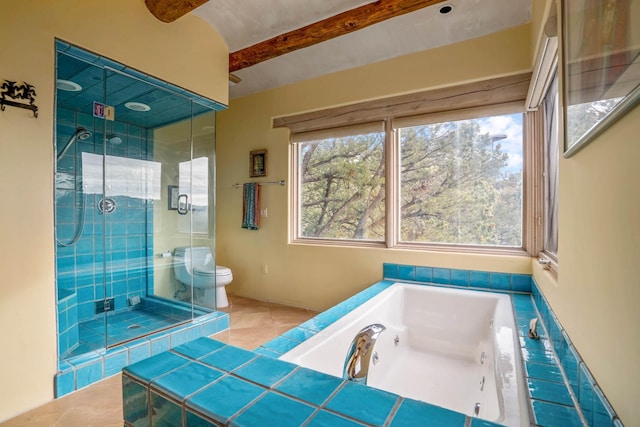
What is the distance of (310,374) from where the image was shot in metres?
0.81

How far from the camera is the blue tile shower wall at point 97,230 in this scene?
8.84ft

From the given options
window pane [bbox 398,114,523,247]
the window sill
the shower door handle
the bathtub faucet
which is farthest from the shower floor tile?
window pane [bbox 398,114,523,247]

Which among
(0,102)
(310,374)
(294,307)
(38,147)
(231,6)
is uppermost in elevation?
(231,6)

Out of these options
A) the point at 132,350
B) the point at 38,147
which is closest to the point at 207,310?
the point at 132,350

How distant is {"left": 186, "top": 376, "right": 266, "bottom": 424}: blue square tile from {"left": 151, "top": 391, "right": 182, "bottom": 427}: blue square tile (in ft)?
0.15

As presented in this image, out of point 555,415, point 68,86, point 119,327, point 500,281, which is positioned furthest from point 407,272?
point 68,86

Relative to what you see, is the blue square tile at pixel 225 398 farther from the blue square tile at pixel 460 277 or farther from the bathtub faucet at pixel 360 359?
the blue square tile at pixel 460 277

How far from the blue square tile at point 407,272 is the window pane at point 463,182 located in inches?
11.4

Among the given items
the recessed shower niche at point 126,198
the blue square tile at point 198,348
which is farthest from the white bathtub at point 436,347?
the recessed shower niche at point 126,198

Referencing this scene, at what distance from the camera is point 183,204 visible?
10.8 ft

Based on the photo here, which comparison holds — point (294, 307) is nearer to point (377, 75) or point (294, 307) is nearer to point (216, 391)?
point (377, 75)

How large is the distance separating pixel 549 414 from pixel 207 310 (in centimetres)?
277

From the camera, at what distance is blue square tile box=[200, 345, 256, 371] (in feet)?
2.77

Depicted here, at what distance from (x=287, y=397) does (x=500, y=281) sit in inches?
90.5
